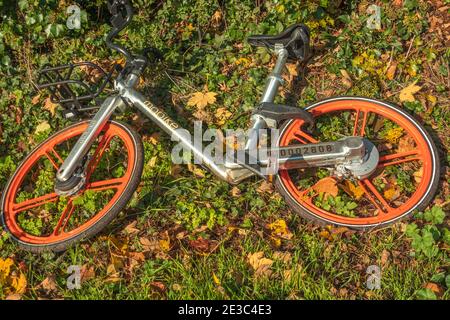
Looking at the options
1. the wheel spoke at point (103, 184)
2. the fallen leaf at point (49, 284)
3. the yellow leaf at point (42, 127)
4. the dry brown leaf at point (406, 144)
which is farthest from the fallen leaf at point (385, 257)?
the yellow leaf at point (42, 127)

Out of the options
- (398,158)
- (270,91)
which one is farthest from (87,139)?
(398,158)

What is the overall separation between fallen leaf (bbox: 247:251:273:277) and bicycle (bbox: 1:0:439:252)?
0.45 meters

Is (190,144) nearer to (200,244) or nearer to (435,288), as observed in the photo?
(200,244)

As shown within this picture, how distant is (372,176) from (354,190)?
7.8 inches

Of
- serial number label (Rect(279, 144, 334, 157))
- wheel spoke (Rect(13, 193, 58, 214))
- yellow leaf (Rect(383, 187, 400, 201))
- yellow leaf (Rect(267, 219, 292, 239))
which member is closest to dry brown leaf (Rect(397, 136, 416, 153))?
yellow leaf (Rect(383, 187, 400, 201))

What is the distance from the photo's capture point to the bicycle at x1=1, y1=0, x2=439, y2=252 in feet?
12.1

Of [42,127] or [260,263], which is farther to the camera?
[42,127]

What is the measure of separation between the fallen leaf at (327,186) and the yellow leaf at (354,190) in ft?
0.35

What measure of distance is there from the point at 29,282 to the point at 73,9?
254cm

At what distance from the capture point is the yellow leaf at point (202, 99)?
4.59 meters
